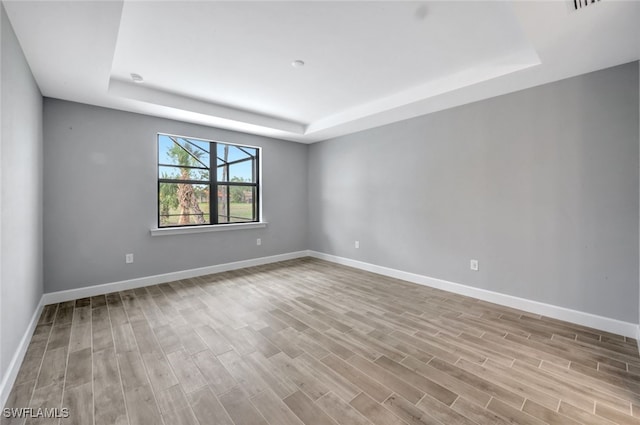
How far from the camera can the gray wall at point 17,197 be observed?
166 cm

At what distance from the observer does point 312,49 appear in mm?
2367

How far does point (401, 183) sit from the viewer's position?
4.02 meters

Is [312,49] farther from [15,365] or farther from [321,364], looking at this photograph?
[15,365]

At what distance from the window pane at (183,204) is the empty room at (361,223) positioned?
30mm

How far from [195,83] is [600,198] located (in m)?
4.24

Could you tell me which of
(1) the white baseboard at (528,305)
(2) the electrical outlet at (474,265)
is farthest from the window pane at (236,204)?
(2) the electrical outlet at (474,265)

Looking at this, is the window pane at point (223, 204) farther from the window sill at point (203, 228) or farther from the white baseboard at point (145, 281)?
the white baseboard at point (145, 281)

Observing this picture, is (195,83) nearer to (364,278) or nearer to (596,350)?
(364,278)

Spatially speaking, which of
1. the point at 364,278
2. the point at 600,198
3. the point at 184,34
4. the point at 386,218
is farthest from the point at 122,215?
the point at 600,198

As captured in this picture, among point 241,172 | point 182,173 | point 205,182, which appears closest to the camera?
point 182,173

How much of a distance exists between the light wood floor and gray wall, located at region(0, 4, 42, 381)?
0.34 m

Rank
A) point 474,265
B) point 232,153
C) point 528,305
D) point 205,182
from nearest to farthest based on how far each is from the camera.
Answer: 1. point 528,305
2. point 474,265
3. point 205,182
4. point 232,153

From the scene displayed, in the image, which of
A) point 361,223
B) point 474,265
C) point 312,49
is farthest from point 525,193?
point 312,49

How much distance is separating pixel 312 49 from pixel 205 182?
280cm
